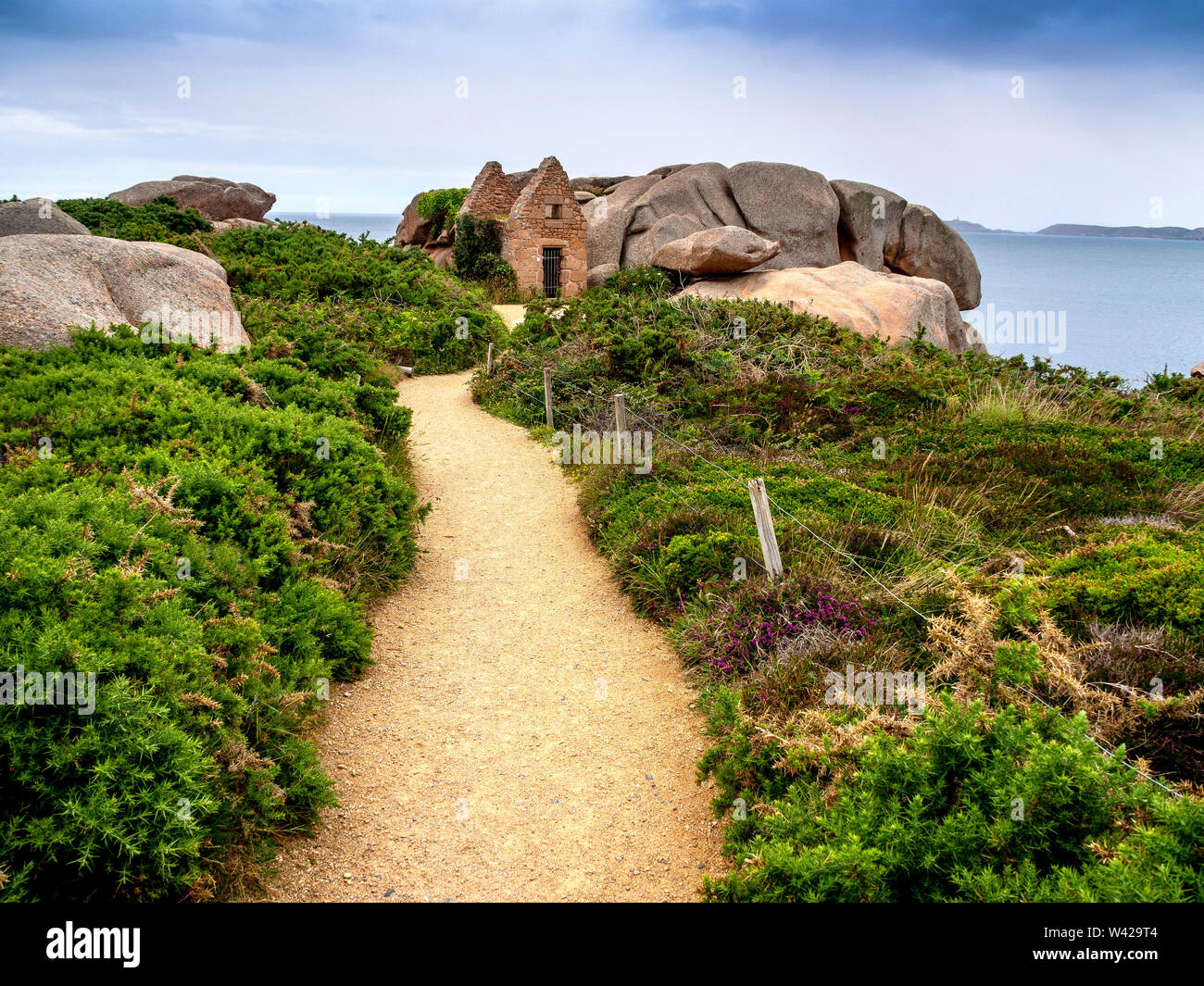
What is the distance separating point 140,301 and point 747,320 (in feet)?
32.8

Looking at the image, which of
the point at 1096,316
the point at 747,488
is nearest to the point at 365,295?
the point at 747,488

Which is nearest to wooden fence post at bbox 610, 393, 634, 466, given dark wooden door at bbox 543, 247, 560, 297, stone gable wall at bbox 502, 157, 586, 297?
stone gable wall at bbox 502, 157, 586, 297

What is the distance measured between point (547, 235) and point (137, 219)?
11.7 m

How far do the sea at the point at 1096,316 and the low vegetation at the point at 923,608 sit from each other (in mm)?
6202

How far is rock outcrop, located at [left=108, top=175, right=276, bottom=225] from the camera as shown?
32.5 metres

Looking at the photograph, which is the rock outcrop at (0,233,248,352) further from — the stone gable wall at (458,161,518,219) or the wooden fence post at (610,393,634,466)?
the stone gable wall at (458,161,518,219)

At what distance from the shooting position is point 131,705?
3.67 metres

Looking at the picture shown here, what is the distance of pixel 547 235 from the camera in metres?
25.8

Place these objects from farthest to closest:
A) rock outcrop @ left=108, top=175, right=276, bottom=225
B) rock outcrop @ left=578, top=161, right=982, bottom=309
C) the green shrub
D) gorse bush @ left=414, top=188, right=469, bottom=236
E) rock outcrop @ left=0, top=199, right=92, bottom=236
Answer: rock outcrop @ left=108, top=175, right=276, bottom=225 < gorse bush @ left=414, top=188, right=469, bottom=236 < rock outcrop @ left=578, top=161, right=982, bottom=309 < rock outcrop @ left=0, top=199, right=92, bottom=236 < the green shrub

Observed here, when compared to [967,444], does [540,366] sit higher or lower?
higher

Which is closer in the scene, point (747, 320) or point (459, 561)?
point (459, 561)

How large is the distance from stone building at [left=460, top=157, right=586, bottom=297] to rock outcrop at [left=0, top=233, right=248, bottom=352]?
48.0ft
